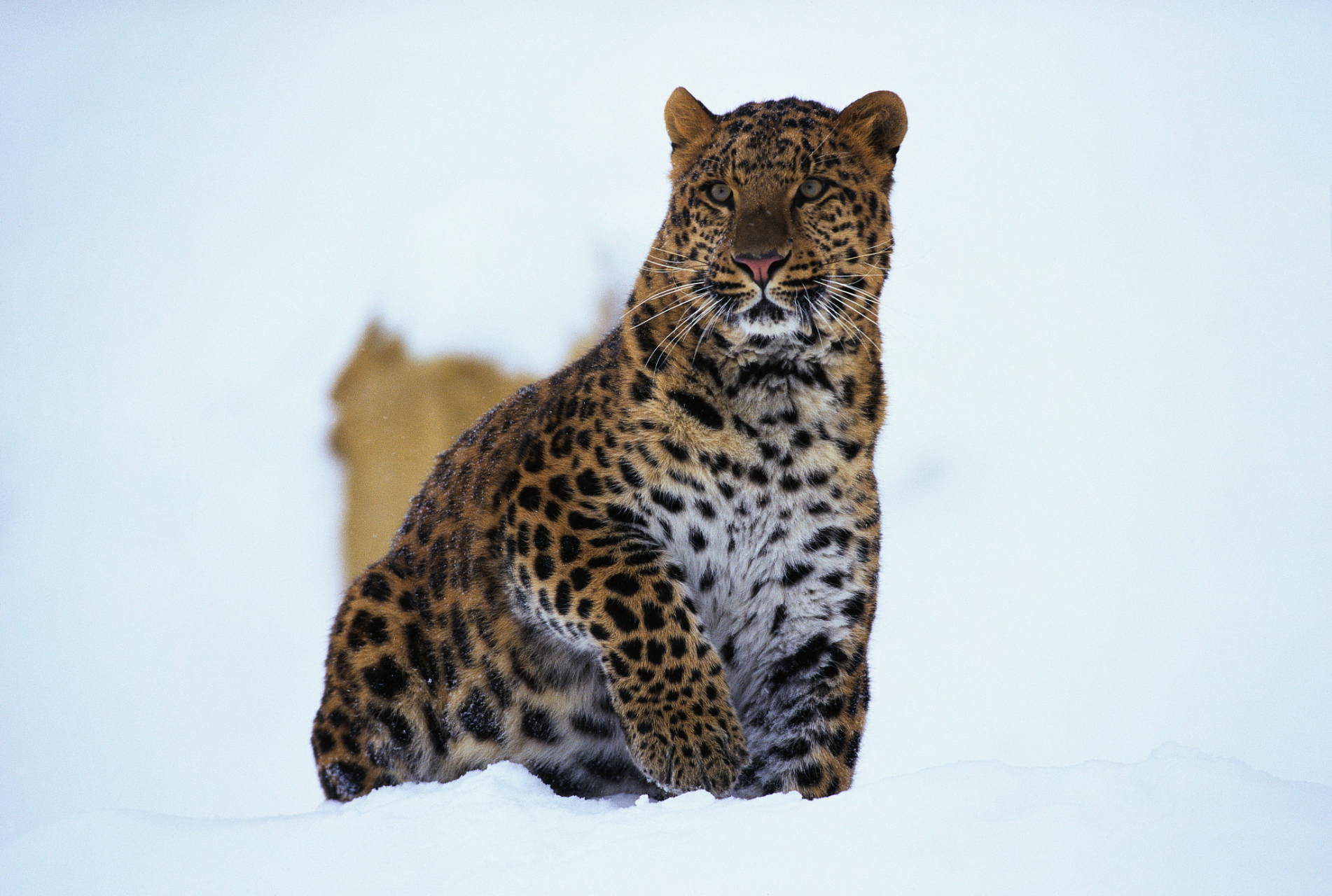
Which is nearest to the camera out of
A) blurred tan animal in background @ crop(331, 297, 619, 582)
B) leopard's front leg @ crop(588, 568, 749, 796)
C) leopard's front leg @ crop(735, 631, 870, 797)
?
leopard's front leg @ crop(588, 568, 749, 796)

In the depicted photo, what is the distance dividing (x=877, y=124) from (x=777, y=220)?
937 mm

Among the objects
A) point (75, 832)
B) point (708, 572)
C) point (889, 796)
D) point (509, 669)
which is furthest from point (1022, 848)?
point (75, 832)

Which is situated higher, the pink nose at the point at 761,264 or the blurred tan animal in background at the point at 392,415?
the blurred tan animal in background at the point at 392,415

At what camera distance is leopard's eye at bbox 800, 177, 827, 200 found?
551 centimetres

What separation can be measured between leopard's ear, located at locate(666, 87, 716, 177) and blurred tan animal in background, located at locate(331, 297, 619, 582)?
454 inches

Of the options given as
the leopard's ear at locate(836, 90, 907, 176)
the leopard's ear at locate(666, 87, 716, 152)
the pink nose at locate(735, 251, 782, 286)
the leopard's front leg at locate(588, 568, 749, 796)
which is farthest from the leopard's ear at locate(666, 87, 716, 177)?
the leopard's front leg at locate(588, 568, 749, 796)

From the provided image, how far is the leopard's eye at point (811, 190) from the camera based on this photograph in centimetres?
551

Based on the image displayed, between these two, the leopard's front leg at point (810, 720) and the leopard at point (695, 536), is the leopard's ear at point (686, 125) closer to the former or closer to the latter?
the leopard at point (695, 536)

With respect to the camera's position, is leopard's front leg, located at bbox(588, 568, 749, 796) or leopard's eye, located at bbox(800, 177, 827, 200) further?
leopard's eye, located at bbox(800, 177, 827, 200)

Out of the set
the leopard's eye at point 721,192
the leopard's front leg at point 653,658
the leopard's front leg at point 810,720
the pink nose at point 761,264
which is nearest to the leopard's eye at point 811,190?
the leopard's eye at point 721,192

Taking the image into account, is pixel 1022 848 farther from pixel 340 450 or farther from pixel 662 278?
pixel 340 450

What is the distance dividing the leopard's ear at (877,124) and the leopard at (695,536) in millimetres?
12

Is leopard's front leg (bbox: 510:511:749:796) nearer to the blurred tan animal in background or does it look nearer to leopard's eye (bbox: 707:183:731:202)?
leopard's eye (bbox: 707:183:731:202)

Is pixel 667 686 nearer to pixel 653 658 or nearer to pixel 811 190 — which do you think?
pixel 653 658
